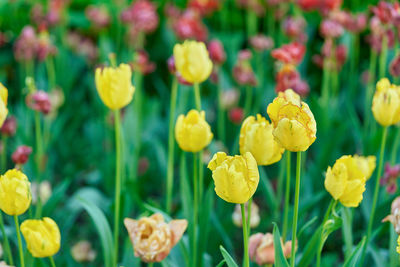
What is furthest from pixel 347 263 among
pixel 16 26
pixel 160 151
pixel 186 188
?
pixel 16 26

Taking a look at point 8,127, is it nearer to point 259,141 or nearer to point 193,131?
point 193,131

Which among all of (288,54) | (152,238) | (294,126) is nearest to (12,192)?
(152,238)

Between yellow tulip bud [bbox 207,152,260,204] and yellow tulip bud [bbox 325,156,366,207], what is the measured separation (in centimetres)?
21

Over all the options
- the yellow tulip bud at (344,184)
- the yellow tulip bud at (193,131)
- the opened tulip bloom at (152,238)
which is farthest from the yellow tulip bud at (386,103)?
the opened tulip bloom at (152,238)

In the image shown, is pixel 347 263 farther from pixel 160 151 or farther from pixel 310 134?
pixel 160 151

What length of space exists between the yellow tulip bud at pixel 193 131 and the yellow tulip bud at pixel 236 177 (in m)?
0.31

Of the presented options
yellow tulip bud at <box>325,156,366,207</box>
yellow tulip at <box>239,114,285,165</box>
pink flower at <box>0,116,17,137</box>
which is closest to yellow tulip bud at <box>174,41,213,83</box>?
yellow tulip at <box>239,114,285,165</box>

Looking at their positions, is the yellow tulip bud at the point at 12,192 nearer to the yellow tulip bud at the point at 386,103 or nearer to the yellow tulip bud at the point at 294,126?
the yellow tulip bud at the point at 294,126

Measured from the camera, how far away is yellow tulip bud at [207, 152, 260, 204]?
2.60 ft

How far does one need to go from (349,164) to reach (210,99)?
1501 mm

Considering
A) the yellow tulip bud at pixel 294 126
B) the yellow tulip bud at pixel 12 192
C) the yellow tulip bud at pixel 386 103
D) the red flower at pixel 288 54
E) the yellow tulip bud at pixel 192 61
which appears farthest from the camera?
the red flower at pixel 288 54

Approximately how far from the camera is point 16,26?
9.07 feet

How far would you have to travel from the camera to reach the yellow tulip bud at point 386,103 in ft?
3.54

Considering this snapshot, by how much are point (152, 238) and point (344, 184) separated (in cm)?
36
